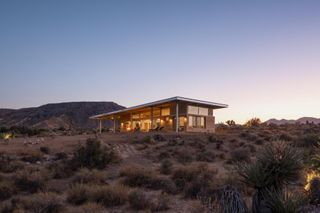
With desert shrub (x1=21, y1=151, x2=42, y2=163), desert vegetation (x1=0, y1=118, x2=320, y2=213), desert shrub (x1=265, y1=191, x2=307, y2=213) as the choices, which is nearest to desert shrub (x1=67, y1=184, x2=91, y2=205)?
desert vegetation (x1=0, y1=118, x2=320, y2=213)

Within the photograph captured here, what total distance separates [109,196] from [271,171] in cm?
458

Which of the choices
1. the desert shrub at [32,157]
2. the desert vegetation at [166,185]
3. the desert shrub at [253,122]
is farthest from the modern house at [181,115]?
the desert shrub at [32,157]

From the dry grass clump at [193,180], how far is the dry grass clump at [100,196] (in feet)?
6.98

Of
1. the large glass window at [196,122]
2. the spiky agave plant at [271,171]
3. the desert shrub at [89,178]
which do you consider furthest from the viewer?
the large glass window at [196,122]

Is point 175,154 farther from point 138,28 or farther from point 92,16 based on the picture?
Result: point 92,16

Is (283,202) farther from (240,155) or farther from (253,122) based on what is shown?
(253,122)

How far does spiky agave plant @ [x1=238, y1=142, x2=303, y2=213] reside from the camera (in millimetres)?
6590

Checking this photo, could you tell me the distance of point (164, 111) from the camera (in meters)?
41.5

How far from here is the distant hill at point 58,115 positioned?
313 ft

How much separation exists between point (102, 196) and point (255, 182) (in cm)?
451

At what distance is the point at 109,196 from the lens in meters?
8.83

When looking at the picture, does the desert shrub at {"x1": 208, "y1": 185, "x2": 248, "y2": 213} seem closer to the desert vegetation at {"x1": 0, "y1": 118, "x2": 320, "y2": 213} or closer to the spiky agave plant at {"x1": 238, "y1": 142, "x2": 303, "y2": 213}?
the desert vegetation at {"x1": 0, "y1": 118, "x2": 320, "y2": 213}

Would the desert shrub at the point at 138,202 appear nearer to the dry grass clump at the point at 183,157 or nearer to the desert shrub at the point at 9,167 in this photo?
the desert shrub at the point at 9,167

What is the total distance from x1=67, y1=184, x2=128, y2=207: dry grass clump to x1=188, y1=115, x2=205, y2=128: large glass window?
2959 centimetres
